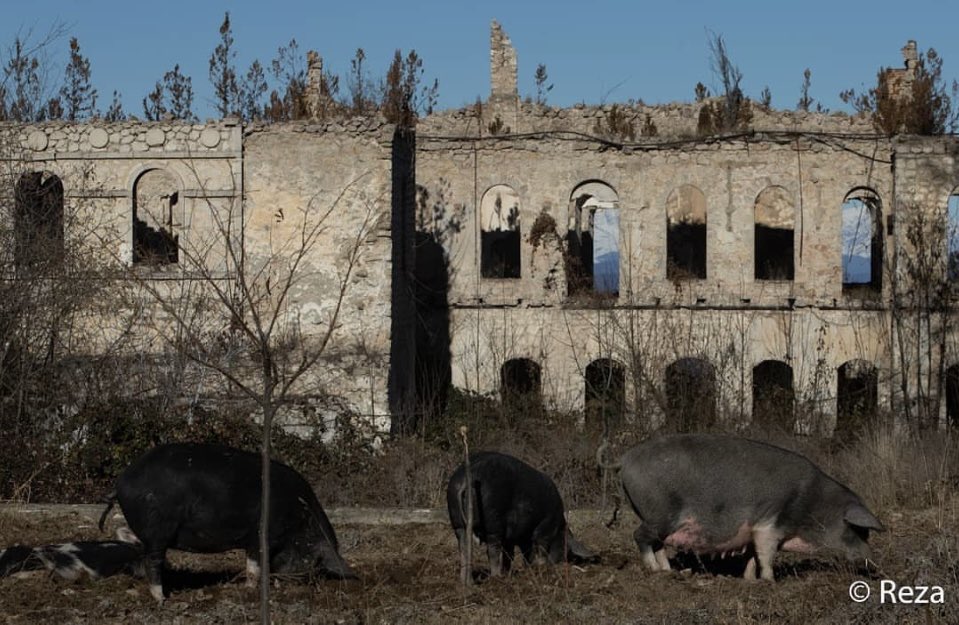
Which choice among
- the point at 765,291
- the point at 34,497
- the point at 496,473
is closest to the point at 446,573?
the point at 496,473

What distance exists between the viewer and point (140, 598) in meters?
7.93

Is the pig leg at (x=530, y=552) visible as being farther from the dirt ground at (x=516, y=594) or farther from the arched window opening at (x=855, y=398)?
the arched window opening at (x=855, y=398)

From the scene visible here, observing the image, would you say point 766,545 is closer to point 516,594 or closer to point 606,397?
point 516,594

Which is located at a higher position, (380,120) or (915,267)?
(380,120)

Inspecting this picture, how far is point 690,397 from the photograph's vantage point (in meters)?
18.9

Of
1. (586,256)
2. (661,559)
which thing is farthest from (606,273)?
(661,559)

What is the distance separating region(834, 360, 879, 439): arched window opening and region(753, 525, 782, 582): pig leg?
9.29 metres

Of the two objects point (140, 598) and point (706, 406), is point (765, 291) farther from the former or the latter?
point (140, 598)

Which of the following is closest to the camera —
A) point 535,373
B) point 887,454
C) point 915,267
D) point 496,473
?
point 496,473

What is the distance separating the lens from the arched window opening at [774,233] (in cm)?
2584

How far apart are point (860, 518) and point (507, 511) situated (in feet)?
7.94

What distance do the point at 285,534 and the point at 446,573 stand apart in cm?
140

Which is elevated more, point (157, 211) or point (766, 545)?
point (157, 211)

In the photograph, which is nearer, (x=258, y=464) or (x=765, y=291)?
(x=258, y=464)
